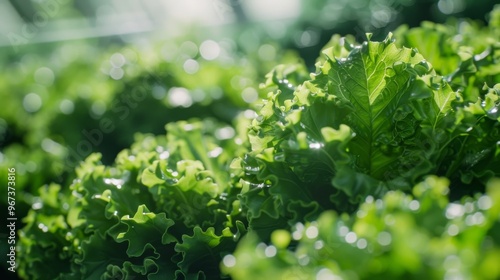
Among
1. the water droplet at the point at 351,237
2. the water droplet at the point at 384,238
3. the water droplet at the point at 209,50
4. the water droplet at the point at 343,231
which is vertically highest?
the water droplet at the point at 209,50

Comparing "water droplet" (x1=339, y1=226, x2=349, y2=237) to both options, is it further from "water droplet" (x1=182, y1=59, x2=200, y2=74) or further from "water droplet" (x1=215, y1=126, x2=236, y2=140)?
"water droplet" (x1=182, y1=59, x2=200, y2=74)

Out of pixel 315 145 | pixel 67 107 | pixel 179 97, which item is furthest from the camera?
pixel 67 107

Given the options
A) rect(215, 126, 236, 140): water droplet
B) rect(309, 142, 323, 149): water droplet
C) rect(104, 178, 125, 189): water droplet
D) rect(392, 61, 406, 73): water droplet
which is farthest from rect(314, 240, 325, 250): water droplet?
rect(215, 126, 236, 140): water droplet

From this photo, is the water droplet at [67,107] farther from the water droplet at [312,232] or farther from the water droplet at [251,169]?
the water droplet at [312,232]

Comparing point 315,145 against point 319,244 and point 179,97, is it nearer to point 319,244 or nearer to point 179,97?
point 319,244

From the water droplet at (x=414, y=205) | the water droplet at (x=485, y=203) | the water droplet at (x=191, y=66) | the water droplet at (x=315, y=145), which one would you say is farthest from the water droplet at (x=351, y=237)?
the water droplet at (x=191, y=66)

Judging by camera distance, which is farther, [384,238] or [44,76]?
[44,76]

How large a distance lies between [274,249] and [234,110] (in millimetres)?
1849

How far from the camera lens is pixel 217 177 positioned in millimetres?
1864

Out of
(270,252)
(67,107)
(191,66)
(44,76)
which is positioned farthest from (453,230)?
(44,76)

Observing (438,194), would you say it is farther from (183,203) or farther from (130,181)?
(130,181)

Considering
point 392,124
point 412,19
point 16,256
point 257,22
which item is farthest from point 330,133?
point 257,22

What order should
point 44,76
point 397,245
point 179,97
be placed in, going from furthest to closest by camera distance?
point 44,76
point 179,97
point 397,245

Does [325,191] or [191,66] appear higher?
[191,66]
